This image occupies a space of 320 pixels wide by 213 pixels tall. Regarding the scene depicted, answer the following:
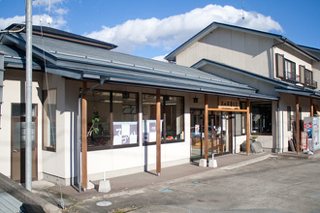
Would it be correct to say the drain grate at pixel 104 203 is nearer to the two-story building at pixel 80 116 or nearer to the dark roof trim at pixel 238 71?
the two-story building at pixel 80 116

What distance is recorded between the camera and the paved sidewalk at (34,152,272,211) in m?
8.49

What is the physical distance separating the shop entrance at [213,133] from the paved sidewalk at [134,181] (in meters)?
1.13

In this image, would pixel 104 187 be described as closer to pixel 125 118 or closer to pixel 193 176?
pixel 125 118

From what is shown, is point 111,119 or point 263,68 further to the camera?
point 263,68

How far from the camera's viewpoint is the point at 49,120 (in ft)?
34.5

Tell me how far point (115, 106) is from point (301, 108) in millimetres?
14382

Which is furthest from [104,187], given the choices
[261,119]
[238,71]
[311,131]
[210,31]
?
[210,31]

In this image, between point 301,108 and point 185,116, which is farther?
point 301,108

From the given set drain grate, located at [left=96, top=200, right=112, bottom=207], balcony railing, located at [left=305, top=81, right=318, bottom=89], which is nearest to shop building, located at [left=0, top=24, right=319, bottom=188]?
drain grate, located at [left=96, top=200, right=112, bottom=207]

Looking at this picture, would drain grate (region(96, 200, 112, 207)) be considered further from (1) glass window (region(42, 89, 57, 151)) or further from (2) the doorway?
(2) the doorway

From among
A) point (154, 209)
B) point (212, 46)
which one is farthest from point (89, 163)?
point (212, 46)

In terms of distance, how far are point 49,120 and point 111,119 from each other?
75.3 inches

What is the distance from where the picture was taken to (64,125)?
32.4 ft

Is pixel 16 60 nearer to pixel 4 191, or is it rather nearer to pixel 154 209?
pixel 4 191
